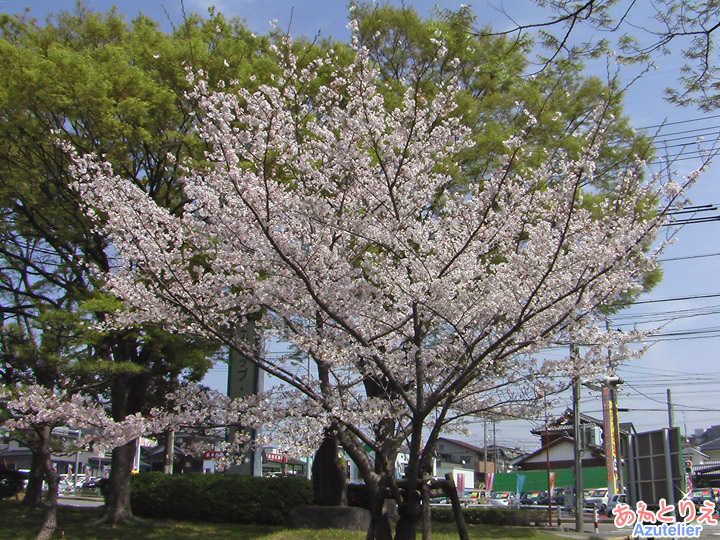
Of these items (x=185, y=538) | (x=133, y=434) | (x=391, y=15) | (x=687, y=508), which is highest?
(x=391, y=15)

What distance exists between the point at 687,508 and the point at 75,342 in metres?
10.4

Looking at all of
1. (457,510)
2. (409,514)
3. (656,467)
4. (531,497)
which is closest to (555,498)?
(531,497)

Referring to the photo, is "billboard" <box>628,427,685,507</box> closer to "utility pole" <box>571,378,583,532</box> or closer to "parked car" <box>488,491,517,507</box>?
"utility pole" <box>571,378,583,532</box>

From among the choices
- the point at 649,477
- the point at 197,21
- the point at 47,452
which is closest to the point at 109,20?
the point at 197,21

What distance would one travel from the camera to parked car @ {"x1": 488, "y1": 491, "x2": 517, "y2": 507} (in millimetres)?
32625

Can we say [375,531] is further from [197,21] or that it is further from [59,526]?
[197,21]

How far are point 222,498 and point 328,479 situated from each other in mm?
3093

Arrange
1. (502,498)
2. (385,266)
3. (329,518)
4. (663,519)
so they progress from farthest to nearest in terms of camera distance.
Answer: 1. (502,498)
2. (329,518)
3. (663,519)
4. (385,266)

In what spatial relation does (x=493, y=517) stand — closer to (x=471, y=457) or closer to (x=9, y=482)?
(x=9, y=482)

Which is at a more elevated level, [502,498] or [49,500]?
[49,500]

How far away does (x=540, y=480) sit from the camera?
3672 cm

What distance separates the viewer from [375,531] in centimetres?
547

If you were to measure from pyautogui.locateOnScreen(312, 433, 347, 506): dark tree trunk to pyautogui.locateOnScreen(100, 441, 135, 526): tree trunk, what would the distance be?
4.00m

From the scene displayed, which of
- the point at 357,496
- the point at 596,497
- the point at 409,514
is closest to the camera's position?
the point at 409,514
